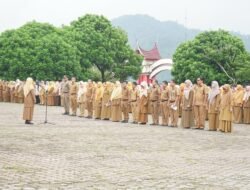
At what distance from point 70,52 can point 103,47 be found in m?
5.22

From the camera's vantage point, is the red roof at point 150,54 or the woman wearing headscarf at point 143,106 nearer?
the woman wearing headscarf at point 143,106

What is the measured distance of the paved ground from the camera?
31.0 ft

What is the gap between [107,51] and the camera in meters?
54.7

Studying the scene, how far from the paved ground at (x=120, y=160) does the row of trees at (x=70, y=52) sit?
31.0 m

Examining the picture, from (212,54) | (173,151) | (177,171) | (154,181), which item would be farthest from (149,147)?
(212,54)

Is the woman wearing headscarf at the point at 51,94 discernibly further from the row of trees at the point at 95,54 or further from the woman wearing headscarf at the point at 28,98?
the woman wearing headscarf at the point at 28,98

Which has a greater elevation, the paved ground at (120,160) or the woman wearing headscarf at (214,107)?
the woman wearing headscarf at (214,107)

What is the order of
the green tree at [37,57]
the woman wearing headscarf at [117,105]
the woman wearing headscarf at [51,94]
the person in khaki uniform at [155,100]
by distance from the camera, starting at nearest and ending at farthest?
the person in khaki uniform at [155,100] < the woman wearing headscarf at [117,105] < the woman wearing headscarf at [51,94] < the green tree at [37,57]

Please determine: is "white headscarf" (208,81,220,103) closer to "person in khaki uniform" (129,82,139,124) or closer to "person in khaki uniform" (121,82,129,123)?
"person in khaki uniform" (129,82,139,124)

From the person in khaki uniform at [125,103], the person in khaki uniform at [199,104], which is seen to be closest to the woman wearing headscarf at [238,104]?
the person in khaki uniform at [125,103]

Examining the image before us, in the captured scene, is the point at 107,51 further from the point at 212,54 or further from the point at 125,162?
the point at 125,162

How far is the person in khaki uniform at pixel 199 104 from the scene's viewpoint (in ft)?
71.4

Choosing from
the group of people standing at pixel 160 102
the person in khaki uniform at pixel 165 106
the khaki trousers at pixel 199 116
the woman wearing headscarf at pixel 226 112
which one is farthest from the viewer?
the person in khaki uniform at pixel 165 106

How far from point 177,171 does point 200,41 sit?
45626 millimetres
